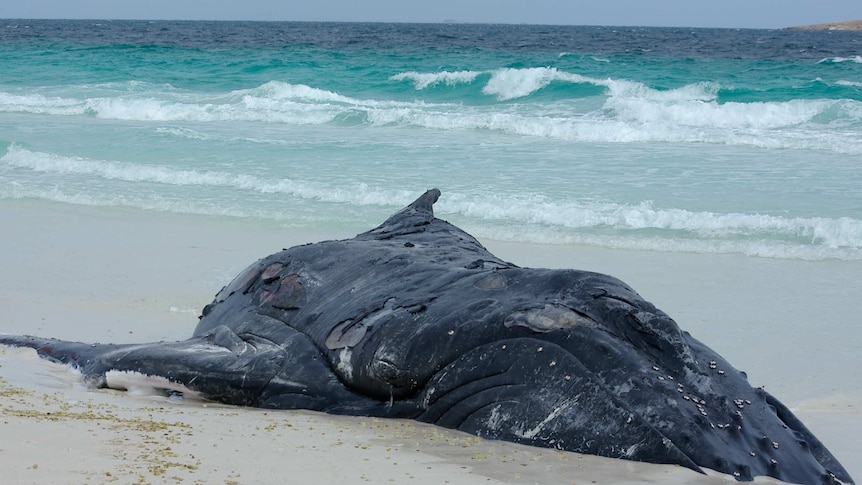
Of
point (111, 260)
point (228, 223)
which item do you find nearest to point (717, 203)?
point (228, 223)

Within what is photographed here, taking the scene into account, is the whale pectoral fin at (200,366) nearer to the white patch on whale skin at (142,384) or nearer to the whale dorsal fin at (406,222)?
the white patch on whale skin at (142,384)

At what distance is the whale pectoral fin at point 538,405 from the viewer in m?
5.13

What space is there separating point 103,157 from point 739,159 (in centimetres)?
1194

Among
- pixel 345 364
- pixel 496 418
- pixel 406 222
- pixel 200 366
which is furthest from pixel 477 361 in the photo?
pixel 406 222

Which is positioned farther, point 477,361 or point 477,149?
→ point 477,149

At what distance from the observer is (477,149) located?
71.9 ft

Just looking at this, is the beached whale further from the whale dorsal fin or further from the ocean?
the ocean

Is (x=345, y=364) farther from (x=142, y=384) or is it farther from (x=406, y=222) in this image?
(x=406, y=222)

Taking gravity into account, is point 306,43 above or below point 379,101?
above

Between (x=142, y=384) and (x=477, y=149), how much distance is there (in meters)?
15.7

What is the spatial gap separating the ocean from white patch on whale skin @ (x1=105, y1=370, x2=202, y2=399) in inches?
275

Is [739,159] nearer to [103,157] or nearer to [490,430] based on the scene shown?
[103,157]

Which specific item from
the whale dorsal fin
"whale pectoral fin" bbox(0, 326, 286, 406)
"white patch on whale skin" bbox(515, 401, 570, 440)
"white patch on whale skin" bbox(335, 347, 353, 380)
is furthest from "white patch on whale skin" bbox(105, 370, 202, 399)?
"white patch on whale skin" bbox(515, 401, 570, 440)

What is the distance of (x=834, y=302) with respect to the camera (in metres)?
10.2
